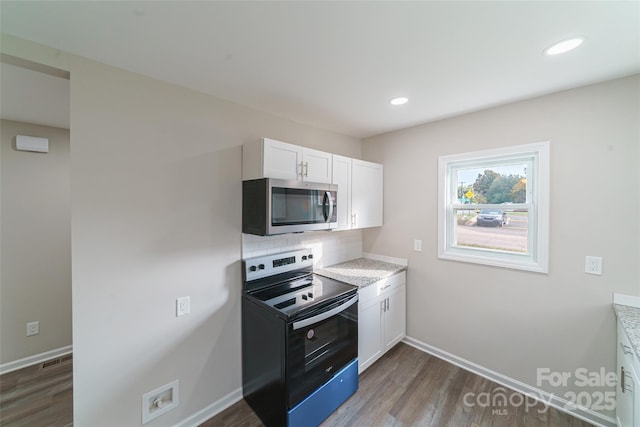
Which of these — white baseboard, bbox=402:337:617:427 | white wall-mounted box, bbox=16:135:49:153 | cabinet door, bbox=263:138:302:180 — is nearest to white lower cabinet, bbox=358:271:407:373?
white baseboard, bbox=402:337:617:427

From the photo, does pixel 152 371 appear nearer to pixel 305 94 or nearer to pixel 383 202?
pixel 305 94

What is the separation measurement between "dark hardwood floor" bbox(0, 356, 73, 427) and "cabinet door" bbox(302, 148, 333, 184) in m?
Answer: 2.68

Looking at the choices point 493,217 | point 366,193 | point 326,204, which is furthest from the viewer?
point 366,193

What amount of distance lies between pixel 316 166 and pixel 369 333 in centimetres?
169

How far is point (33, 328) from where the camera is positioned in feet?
8.11

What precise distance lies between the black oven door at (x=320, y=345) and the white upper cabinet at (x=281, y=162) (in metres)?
1.10

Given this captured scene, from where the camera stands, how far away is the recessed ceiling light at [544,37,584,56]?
1.30 m

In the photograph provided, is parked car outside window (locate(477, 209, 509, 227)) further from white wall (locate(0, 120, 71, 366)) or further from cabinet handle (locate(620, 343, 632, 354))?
white wall (locate(0, 120, 71, 366))

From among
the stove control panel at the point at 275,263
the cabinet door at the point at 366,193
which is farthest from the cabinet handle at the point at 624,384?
the stove control panel at the point at 275,263

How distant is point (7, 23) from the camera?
1153 millimetres

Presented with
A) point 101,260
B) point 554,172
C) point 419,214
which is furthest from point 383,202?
point 101,260

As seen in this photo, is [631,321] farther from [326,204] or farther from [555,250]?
[326,204]

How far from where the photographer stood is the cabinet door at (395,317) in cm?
257

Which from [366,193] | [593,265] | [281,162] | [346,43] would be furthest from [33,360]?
[593,265]
